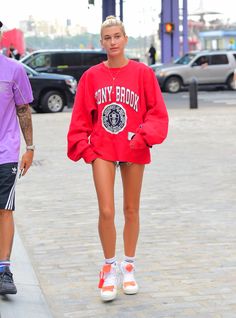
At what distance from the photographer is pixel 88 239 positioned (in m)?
7.12

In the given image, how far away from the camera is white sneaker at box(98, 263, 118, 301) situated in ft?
17.0

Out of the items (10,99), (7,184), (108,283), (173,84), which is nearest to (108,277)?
(108,283)

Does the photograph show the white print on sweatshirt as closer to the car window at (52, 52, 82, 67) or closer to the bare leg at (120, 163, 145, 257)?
the bare leg at (120, 163, 145, 257)

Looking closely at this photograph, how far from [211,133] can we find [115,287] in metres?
11.2

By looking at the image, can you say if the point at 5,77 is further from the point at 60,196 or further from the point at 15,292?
the point at 60,196

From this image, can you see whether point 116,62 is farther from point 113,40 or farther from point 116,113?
point 116,113

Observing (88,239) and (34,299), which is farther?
(88,239)

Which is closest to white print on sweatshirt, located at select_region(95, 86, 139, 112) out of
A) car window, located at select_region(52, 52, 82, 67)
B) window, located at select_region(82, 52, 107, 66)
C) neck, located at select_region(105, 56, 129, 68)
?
neck, located at select_region(105, 56, 129, 68)

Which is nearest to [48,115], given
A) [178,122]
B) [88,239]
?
[178,122]

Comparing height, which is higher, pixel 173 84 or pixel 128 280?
pixel 128 280

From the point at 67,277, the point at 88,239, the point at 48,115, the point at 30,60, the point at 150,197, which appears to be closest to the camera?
the point at 67,277

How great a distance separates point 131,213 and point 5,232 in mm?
863

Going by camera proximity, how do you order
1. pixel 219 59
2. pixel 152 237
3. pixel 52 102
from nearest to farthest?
pixel 152 237
pixel 52 102
pixel 219 59

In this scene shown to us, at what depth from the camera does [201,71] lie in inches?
1330
